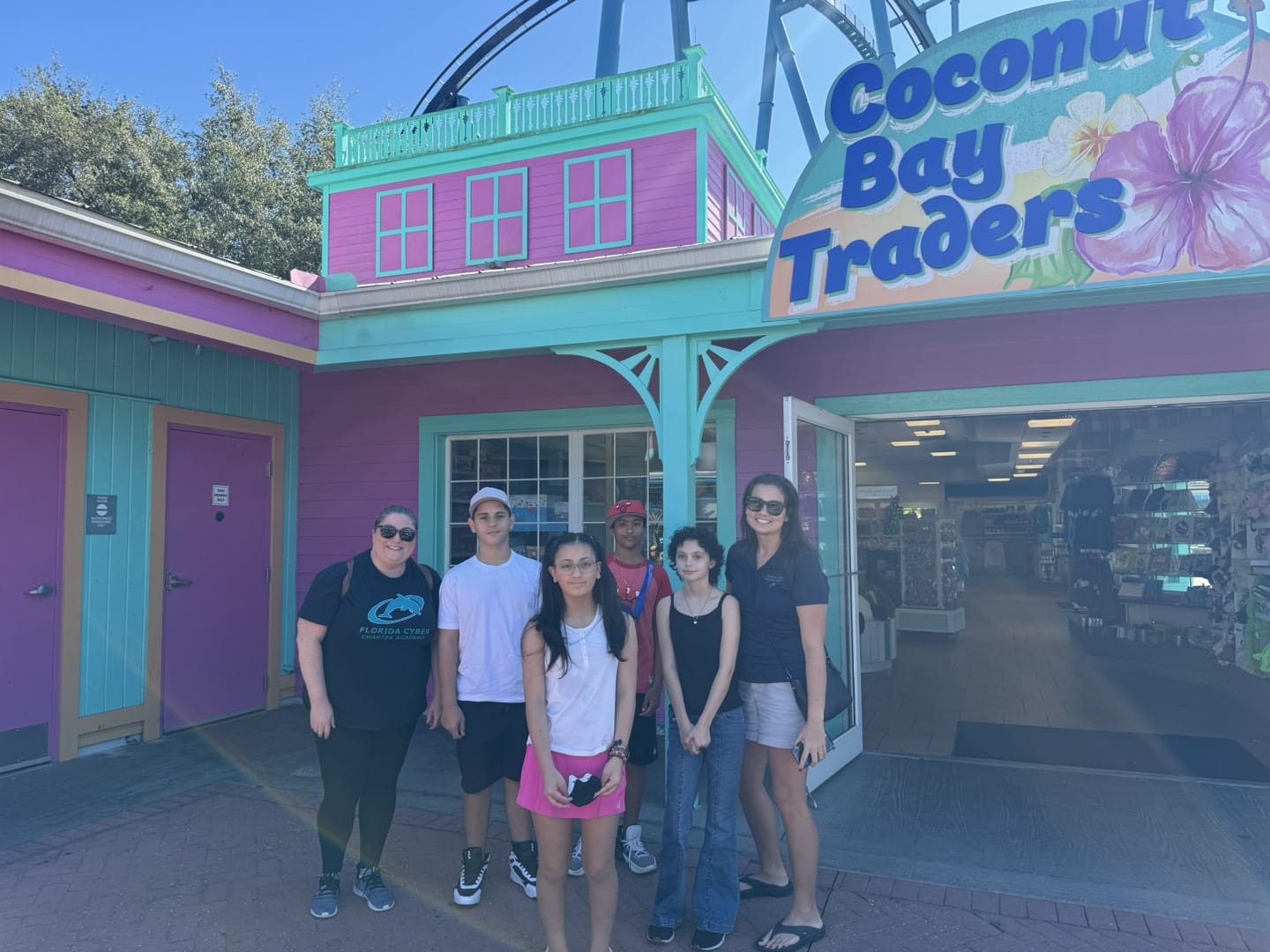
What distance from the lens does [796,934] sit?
3.06 m

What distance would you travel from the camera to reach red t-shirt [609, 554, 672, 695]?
359cm

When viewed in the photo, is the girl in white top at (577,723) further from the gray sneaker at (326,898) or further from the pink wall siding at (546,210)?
the pink wall siding at (546,210)

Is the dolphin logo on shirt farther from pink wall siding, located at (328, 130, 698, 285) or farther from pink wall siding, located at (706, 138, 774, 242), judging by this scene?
pink wall siding, located at (328, 130, 698, 285)

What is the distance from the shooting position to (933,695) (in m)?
7.27

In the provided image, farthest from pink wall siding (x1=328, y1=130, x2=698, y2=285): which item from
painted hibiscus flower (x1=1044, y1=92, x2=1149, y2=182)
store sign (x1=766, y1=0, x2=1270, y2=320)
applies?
painted hibiscus flower (x1=1044, y1=92, x2=1149, y2=182)

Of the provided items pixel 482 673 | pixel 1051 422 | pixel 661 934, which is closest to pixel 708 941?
pixel 661 934

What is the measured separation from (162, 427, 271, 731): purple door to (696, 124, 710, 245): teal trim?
17.8 feet

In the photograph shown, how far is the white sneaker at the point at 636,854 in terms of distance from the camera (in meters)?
3.71

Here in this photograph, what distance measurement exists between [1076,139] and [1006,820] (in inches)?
131

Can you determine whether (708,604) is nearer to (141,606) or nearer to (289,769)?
(289,769)

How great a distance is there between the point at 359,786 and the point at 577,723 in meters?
1.17

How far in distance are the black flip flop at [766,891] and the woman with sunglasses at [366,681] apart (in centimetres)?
145

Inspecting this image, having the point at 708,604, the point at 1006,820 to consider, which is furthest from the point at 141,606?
the point at 1006,820

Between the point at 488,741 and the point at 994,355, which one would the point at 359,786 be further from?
the point at 994,355
